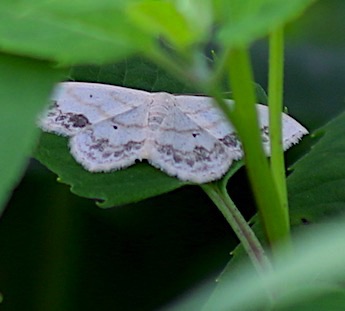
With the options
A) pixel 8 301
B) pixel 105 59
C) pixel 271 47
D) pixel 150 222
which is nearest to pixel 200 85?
pixel 105 59

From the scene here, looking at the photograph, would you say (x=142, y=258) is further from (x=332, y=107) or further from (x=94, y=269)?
(x=332, y=107)

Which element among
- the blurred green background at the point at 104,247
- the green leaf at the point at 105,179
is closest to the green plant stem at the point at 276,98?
the green leaf at the point at 105,179

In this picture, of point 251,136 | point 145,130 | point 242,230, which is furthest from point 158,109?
point 251,136

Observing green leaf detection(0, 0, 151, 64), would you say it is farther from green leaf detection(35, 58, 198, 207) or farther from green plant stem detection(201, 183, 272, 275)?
green leaf detection(35, 58, 198, 207)

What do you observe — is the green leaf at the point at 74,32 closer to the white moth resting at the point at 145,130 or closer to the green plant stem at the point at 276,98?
the green plant stem at the point at 276,98

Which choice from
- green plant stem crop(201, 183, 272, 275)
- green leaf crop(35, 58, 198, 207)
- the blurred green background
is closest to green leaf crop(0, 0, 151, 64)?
green plant stem crop(201, 183, 272, 275)

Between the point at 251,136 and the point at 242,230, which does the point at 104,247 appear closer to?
the point at 242,230
